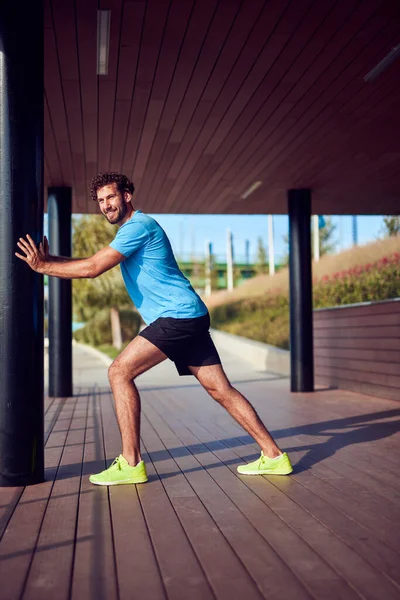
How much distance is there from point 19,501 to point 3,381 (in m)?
0.63

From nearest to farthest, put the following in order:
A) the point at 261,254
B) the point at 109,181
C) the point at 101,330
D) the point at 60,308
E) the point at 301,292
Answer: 1. the point at 109,181
2. the point at 60,308
3. the point at 301,292
4. the point at 101,330
5. the point at 261,254

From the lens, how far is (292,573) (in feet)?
7.06

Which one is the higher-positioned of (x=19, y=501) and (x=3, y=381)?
(x=3, y=381)

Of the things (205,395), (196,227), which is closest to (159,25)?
(205,395)

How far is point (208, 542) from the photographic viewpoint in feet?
8.16

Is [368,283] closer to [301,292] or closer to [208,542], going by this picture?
[301,292]

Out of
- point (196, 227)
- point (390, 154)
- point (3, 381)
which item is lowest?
point (3, 381)

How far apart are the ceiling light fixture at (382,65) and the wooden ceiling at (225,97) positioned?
46 millimetres

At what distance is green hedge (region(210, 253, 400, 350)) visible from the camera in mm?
8820

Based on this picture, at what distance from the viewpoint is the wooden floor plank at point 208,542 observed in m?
2.03

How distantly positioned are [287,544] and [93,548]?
0.71 metres

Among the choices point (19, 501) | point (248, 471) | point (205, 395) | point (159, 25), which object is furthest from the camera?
point (205, 395)

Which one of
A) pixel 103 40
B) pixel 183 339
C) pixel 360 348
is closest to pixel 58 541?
pixel 183 339

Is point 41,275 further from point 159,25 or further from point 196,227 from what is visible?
point 196,227
